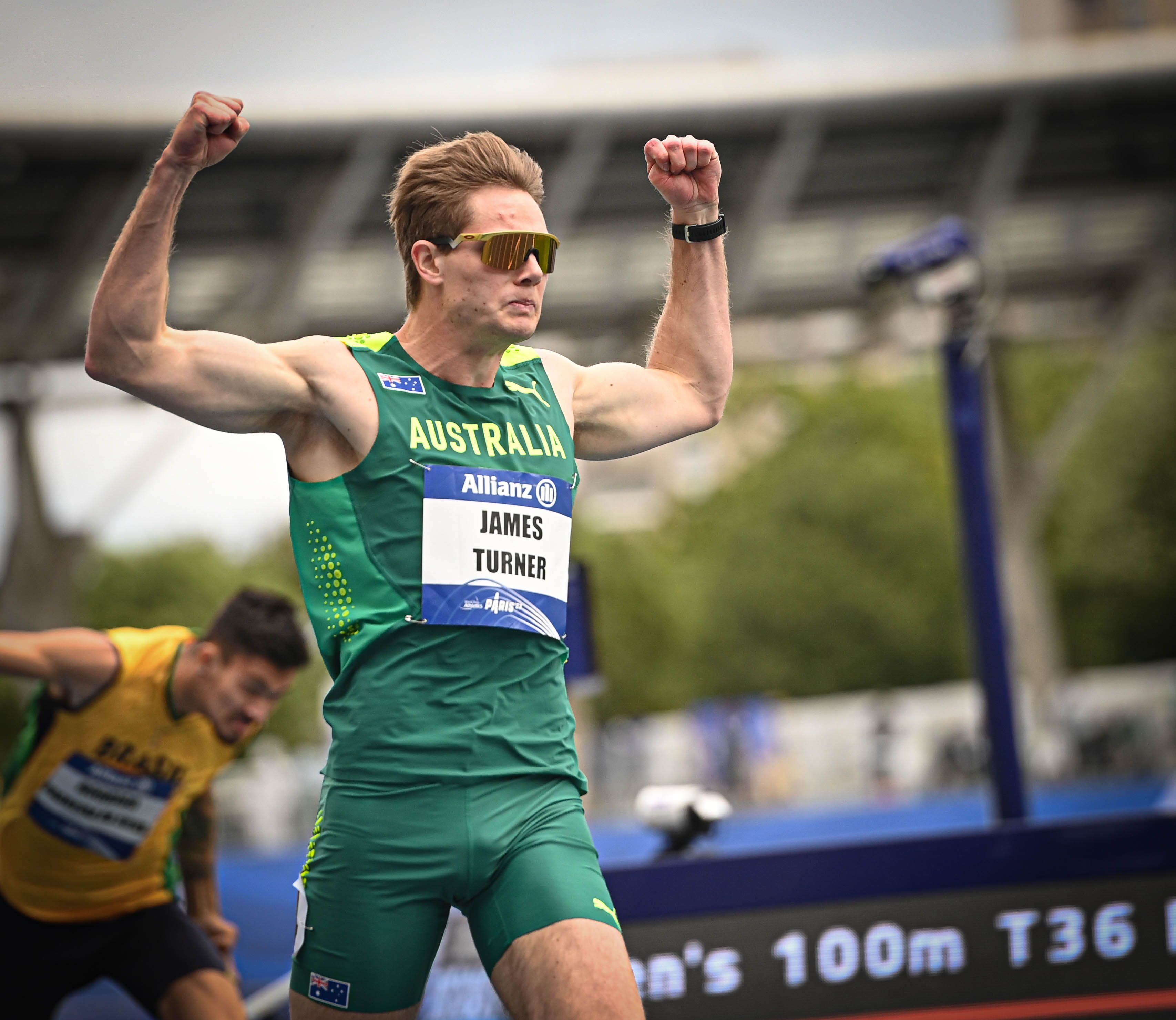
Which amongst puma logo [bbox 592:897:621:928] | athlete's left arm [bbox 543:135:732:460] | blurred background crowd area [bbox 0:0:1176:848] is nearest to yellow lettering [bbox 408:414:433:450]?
athlete's left arm [bbox 543:135:732:460]

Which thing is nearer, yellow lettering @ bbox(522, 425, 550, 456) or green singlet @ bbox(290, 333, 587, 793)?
green singlet @ bbox(290, 333, 587, 793)

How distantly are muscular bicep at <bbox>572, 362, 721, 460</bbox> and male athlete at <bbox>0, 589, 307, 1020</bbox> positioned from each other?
1.67 m

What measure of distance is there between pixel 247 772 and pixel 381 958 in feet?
71.5

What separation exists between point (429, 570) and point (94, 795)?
7.27 feet

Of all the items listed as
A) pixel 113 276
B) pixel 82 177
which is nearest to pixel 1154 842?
pixel 113 276

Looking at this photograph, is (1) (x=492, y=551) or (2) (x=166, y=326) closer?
(2) (x=166, y=326)

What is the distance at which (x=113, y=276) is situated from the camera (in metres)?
2.18

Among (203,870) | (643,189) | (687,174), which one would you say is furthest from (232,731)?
(643,189)

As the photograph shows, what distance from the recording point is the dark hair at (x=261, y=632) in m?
4.12

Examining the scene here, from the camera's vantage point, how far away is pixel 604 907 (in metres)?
2.42

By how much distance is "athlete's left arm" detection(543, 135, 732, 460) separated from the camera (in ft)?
9.41

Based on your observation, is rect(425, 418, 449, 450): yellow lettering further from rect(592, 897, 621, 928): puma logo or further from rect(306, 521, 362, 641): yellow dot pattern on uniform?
rect(592, 897, 621, 928): puma logo

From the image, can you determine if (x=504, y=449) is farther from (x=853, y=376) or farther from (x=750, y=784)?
(x=853, y=376)

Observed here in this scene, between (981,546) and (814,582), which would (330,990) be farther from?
(814,582)
